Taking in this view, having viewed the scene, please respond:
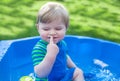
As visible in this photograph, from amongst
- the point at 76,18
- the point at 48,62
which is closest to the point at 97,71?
the point at 48,62

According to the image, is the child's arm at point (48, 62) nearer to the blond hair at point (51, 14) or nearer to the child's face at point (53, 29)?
the child's face at point (53, 29)

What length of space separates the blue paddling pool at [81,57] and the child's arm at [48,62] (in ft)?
2.11

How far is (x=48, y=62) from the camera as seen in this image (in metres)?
2.14

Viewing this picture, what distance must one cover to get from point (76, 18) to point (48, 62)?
2.15 m

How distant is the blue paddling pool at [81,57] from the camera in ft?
9.37

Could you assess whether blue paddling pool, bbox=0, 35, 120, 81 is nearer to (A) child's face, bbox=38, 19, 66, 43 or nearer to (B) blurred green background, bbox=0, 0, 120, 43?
(B) blurred green background, bbox=0, 0, 120, 43

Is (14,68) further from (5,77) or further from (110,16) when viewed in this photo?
(110,16)

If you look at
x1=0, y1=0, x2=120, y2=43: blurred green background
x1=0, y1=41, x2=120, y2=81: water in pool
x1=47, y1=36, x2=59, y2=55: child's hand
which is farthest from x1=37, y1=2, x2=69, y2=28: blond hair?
x1=0, y1=0, x2=120, y2=43: blurred green background

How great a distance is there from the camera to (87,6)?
466 cm

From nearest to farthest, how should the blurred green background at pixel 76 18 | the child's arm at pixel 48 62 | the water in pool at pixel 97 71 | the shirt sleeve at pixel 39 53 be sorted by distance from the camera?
1. the child's arm at pixel 48 62
2. the shirt sleeve at pixel 39 53
3. the water in pool at pixel 97 71
4. the blurred green background at pixel 76 18

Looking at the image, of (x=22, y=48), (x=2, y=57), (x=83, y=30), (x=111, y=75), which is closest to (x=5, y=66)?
(x=2, y=57)

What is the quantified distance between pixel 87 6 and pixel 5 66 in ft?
7.12

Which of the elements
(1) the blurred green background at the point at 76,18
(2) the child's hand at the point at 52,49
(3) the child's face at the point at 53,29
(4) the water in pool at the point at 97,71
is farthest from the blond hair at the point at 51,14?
(1) the blurred green background at the point at 76,18

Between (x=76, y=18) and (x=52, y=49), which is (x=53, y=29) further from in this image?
(x=76, y=18)
